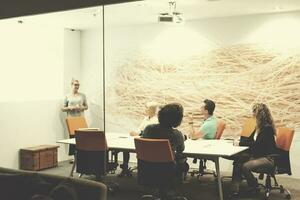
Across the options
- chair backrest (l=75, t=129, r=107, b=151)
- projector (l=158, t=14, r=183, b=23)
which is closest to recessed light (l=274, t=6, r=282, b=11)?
projector (l=158, t=14, r=183, b=23)

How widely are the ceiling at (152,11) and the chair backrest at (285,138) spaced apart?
5.94ft

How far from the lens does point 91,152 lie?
5.16m

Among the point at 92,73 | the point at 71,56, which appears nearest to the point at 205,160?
the point at 92,73

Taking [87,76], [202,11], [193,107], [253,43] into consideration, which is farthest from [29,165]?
[253,43]

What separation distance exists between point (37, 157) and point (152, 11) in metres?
3.00

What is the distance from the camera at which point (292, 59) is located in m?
6.48

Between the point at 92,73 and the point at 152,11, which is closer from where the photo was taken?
the point at 152,11

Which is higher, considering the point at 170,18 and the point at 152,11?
the point at 152,11

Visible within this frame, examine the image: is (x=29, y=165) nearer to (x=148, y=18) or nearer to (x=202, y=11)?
(x=148, y=18)

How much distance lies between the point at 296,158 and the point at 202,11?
107 inches

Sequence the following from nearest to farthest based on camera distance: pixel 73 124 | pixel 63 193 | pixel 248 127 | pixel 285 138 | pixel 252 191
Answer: pixel 63 193 → pixel 285 138 → pixel 252 191 → pixel 248 127 → pixel 73 124

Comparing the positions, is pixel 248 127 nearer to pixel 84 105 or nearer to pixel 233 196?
pixel 233 196

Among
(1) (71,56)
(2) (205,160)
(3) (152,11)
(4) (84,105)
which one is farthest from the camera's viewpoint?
(1) (71,56)

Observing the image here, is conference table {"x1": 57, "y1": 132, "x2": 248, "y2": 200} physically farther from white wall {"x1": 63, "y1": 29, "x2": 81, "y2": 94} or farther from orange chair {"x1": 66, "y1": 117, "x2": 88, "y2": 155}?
white wall {"x1": 63, "y1": 29, "x2": 81, "y2": 94}
